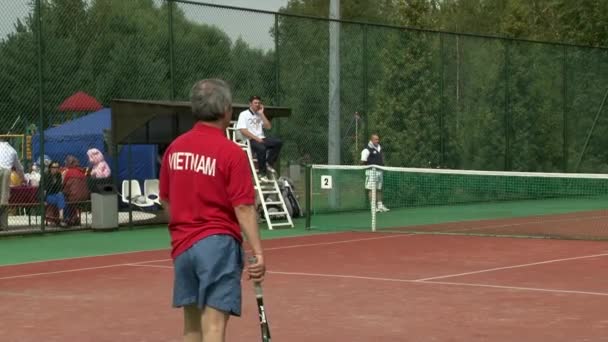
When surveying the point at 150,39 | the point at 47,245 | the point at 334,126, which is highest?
the point at 150,39

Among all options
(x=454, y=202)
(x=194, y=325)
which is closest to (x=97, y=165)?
(x=454, y=202)

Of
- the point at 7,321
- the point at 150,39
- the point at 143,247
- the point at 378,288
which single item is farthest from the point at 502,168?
the point at 7,321

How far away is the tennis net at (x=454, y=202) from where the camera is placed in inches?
746

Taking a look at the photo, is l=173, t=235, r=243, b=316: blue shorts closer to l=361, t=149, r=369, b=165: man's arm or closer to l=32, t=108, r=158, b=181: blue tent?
l=32, t=108, r=158, b=181: blue tent

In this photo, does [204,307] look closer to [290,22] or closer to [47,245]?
[47,245]

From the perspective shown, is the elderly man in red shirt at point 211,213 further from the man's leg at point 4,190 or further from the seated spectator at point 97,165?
the seated spectator at point 97,165

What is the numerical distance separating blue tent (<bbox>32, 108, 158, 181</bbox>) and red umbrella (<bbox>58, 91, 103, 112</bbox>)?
12.7 inches

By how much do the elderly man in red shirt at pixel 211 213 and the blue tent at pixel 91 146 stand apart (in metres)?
13.5

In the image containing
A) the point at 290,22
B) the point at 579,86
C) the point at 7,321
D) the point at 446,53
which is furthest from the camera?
the point at 579,86

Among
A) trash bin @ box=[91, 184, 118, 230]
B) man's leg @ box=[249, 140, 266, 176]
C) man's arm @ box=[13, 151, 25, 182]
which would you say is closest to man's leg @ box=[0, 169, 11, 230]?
man's arm @ box=[13, 151, 25, 182]

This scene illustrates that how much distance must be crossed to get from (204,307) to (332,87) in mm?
17529

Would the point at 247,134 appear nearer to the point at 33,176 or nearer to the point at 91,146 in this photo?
the point at 91,146

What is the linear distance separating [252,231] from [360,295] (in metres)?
5.18

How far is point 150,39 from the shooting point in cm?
1986
